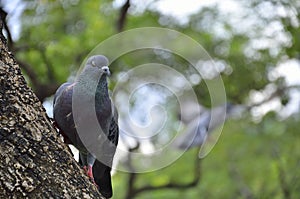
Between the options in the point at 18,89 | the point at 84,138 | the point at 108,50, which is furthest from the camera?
the point at 108,50

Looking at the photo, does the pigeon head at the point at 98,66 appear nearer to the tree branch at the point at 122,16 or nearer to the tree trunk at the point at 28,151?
the tree trunk at the point at 28,151

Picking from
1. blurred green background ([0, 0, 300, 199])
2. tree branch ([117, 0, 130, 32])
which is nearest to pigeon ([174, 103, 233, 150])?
blurred green background ([0, 0, 300, 199])

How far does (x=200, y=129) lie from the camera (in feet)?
26.0

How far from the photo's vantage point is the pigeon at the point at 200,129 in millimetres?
7633

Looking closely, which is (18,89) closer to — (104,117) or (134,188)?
(104,117)

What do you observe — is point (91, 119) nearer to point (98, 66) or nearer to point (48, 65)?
point (98, 66)

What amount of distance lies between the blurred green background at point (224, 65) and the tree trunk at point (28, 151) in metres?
3.84

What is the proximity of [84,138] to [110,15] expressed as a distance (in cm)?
474

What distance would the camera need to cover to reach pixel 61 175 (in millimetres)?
2559

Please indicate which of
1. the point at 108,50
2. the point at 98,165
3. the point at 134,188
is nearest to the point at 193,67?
the point at 134,188

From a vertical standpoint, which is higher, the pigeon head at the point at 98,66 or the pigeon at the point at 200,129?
the pigeon head at the point at 98,66

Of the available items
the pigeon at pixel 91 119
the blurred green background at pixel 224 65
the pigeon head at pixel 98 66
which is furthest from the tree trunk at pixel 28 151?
the blurred green background at pixel 224 65

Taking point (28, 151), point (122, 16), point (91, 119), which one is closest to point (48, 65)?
point (122, 16)

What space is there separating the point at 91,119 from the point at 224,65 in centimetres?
574
